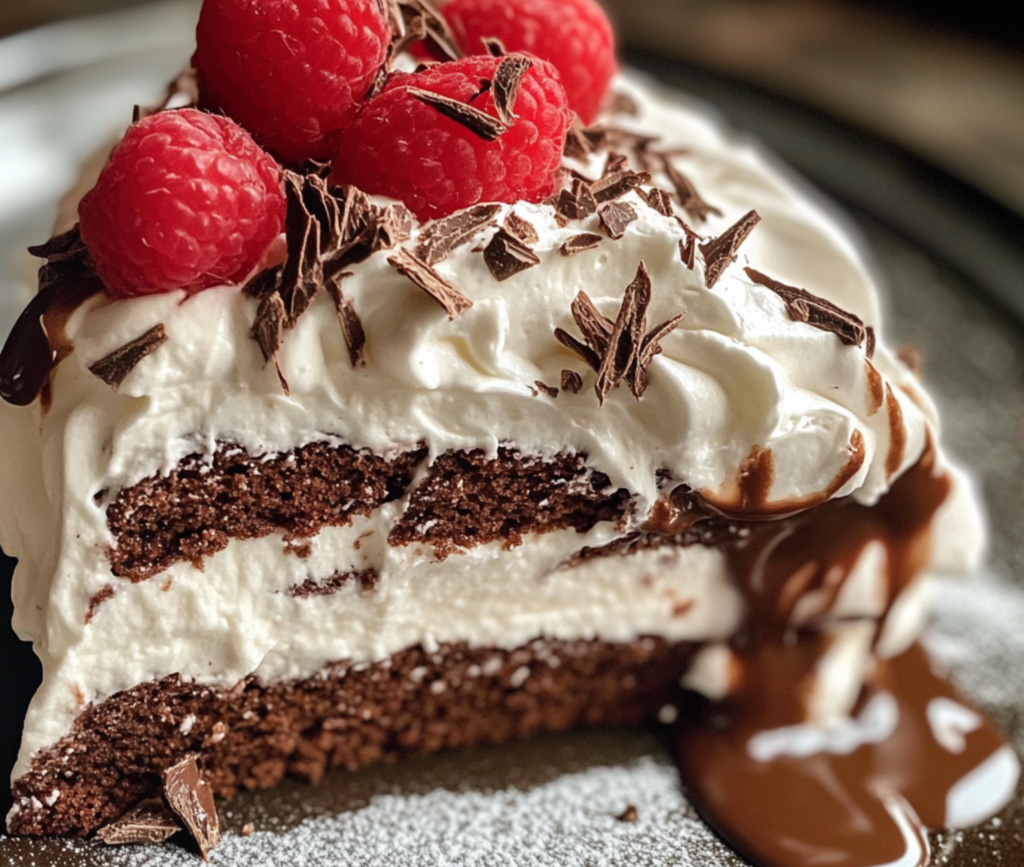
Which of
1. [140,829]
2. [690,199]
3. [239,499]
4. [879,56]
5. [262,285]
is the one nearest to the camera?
[262,285]

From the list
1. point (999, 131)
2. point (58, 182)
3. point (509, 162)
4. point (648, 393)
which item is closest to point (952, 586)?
point (648, 393)

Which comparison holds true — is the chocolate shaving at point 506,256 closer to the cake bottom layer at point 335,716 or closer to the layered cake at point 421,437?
the layered cake at point 421,437

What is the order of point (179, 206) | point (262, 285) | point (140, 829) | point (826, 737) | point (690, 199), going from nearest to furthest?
point (179, 206)
point (262, 285)
point (140, 829)
point (690, 199)
point (826, 737)

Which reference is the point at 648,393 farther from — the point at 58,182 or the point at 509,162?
the point at 58,182

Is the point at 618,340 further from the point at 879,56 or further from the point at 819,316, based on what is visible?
the point at 879,56

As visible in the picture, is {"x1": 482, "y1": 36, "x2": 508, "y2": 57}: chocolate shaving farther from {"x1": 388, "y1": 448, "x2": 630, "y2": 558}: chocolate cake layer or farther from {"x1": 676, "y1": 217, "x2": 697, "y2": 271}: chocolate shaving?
{"x1": 388, "y1": 448, "x2": 630, "y2": 558}: chocolate cake layer

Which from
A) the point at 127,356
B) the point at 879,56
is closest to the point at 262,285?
the point at 127,356

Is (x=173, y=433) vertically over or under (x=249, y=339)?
under
